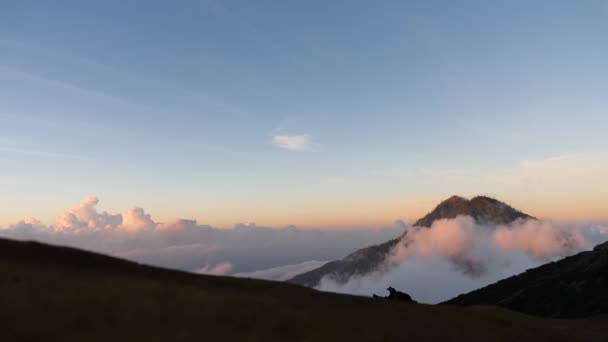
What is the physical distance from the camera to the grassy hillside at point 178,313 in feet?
76.9

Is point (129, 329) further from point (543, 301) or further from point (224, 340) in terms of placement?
point (543, 301)

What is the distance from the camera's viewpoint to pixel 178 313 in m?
25.9

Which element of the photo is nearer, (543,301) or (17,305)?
(17,305)

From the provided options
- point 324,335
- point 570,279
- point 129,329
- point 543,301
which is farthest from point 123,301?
point 570,279

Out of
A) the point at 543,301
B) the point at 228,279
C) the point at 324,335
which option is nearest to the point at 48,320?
the point at 324,335

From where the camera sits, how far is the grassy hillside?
2345 cm

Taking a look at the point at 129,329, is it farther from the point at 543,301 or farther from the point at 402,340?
the point at 543,301

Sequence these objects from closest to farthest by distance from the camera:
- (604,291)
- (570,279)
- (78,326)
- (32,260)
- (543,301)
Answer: (78,326) → (32,260) → (604,291) → (543,301) → (570,279)

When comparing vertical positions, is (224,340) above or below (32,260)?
below

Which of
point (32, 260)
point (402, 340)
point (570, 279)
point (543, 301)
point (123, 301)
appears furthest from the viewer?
point (570, 279)

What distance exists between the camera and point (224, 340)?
78.0 feet

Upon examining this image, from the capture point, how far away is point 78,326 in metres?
23.1

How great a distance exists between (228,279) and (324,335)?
17561 mm

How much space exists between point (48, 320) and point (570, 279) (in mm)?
222190
